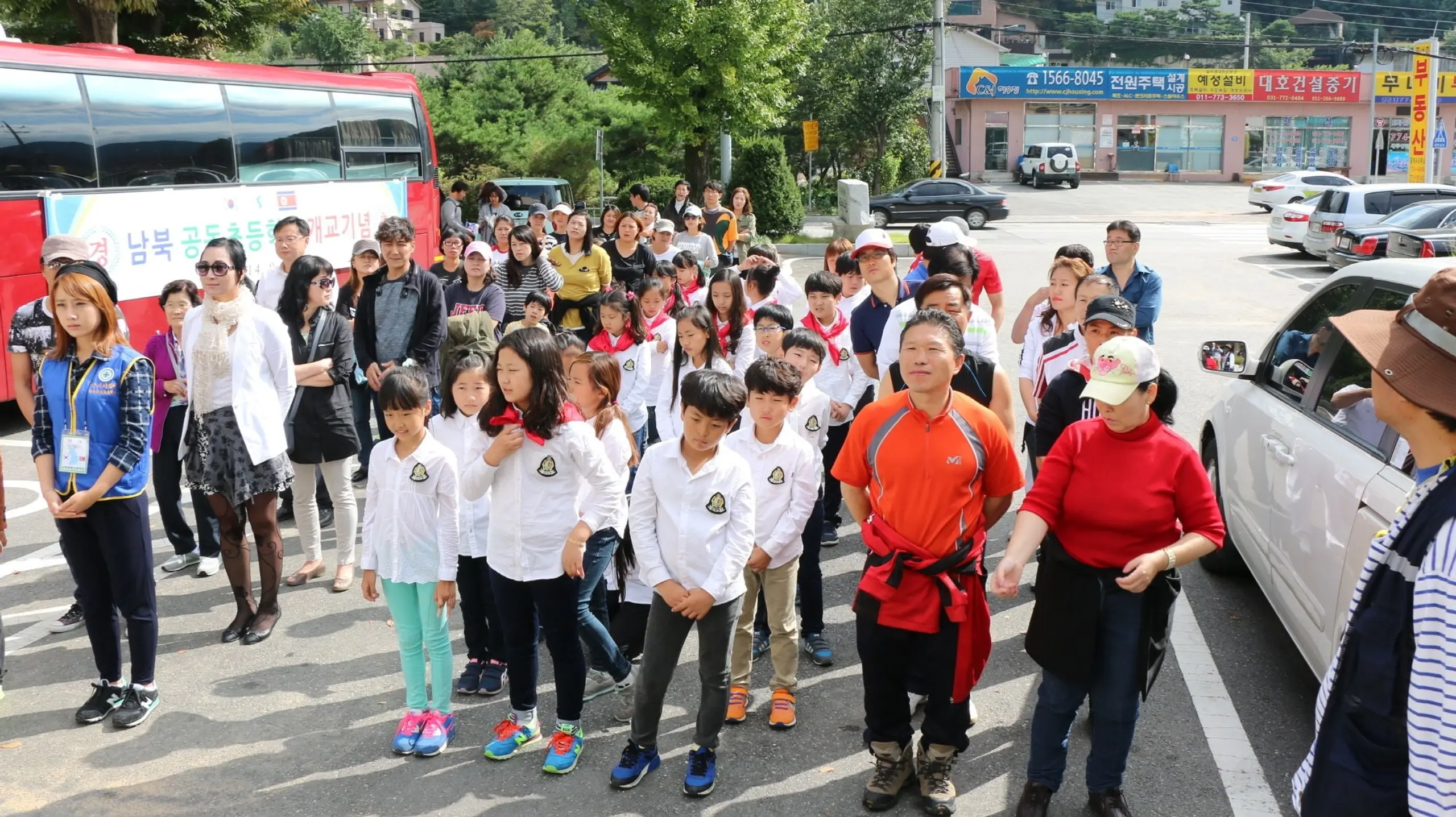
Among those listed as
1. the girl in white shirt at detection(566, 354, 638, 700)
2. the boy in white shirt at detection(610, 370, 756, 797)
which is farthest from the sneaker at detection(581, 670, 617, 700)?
the boy in white shirt at detection(610, 370, 756, 797)

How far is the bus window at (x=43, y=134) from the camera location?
9.96m

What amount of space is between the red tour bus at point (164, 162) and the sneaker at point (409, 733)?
7.21 metres

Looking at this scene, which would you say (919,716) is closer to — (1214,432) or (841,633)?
(841,633)

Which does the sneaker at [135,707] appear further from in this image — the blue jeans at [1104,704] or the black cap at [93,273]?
the blue jeans at [1104,704]

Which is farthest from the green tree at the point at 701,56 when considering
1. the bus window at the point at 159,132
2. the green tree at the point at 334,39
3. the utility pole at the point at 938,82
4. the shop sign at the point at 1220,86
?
the green tree at the point at 334,39

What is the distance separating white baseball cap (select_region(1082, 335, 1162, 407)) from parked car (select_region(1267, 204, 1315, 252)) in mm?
Result: 22088

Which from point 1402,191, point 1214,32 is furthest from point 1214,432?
point 1214,32

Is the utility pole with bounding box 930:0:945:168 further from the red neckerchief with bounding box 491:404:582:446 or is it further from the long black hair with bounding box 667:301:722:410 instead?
the red neckerchief with bounding box 491:404:582:446

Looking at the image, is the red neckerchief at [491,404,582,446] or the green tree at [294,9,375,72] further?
the green tree at [294,9,375,72]

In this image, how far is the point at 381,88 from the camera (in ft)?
51.1

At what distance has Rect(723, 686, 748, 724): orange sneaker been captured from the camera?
15.6ft

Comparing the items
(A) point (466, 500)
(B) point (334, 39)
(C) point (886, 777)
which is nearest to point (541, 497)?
(A) point (466, 500)

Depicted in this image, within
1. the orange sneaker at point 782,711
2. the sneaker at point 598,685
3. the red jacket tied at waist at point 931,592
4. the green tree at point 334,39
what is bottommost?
the sneaker at point 598,685

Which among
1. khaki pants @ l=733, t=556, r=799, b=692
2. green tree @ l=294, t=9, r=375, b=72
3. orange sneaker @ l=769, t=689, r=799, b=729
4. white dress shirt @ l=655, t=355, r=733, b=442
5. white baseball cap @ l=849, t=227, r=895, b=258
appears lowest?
orange sneaker @ l=769, t=689, r=799, b=729
